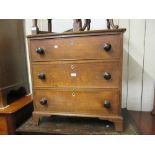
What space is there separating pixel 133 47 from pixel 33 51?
0.77 m

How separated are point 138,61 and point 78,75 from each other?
59 cm

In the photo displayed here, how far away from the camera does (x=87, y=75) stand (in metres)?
0.86

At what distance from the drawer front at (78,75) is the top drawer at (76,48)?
44 millimetres

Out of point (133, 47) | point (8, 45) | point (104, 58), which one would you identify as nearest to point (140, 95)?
point (133, 47)

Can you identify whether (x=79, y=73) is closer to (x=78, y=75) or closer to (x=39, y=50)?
(x=78, y=75)

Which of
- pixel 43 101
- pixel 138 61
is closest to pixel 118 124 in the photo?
pixel 43 101

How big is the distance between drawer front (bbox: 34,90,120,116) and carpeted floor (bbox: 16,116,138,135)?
0.10m

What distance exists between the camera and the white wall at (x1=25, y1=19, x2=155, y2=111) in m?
1.16

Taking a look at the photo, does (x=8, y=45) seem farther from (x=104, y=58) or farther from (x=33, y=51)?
(x=104, y=58)

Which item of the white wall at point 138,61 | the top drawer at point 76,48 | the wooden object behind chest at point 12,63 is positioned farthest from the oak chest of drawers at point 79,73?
the white wall at point 138,61

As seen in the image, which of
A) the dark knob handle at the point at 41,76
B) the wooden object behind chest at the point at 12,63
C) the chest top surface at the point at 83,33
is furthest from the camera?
the wooden object behind chest at the point at 12,63

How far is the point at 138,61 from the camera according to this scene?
1195 millimetres

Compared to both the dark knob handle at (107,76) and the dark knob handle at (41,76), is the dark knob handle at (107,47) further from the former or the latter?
the dark knob handle at (41,76)

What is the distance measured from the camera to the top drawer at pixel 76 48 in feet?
2.64
